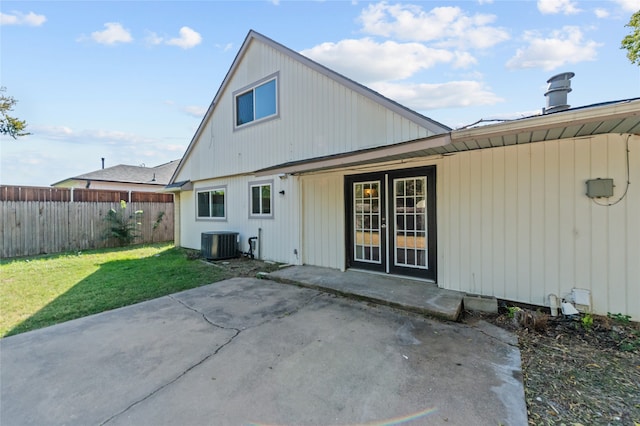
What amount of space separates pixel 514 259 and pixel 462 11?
5.73m

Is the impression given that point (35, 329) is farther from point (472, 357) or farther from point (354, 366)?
point (472, 357)

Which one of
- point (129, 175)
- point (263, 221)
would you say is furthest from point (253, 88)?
point (129, 175)

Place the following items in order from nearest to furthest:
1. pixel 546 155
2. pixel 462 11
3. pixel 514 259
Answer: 1. pixel 546 155
2. pixel 514 259
3. pixel 462 11

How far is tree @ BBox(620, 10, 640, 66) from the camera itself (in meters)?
9.84

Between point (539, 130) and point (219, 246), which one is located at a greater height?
point (539, 130)

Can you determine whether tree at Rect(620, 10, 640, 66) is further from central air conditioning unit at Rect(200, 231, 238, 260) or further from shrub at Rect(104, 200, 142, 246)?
shrub at Rect(104, 200, 142, 246)

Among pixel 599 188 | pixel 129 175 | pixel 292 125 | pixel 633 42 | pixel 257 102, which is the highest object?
pixel 633 42

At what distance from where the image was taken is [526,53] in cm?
744

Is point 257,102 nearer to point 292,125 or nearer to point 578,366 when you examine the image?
point 292,125

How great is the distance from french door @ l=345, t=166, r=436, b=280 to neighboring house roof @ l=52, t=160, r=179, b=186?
1814 cm

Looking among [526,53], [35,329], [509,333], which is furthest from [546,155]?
[35,329]

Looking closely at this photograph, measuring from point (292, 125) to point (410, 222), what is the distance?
12.8 ft

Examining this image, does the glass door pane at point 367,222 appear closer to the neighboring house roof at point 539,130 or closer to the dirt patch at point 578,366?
the neighboring house roof at point 539,130

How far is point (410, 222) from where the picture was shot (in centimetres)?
546
